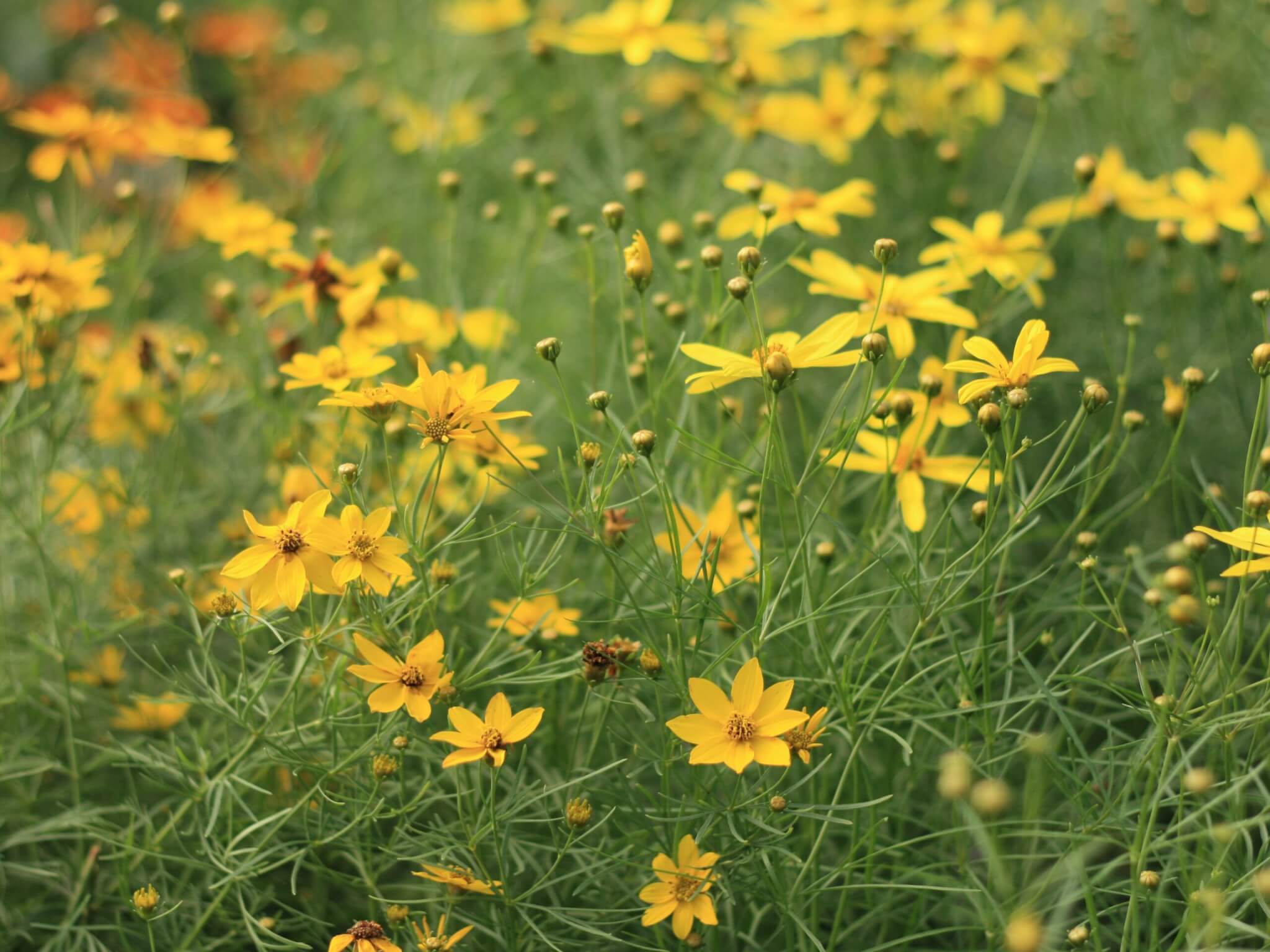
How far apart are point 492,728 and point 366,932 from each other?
198 mm

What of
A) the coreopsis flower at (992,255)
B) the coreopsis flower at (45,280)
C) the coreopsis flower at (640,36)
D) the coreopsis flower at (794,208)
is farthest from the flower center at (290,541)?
the coreopsis flower at (640,36)

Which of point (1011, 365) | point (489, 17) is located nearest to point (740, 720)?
point (1011, 365)

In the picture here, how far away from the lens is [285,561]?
100 cm

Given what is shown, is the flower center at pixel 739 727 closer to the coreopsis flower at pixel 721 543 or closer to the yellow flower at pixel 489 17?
the coreopsis flower at pixel 721 543

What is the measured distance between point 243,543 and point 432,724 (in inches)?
15.2

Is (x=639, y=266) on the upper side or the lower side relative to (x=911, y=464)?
upper

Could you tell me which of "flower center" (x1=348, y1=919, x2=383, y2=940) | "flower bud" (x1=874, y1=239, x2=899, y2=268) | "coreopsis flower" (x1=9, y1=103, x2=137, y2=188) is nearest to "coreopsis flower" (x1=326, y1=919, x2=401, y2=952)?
"flower center" (x1=348, y1=919, x2=383, y2=940)

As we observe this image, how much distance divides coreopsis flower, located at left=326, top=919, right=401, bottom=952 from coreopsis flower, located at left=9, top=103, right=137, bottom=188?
3.53 ft

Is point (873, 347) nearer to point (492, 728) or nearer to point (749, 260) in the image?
point (749, 260)

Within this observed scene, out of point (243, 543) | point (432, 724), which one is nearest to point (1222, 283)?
point (432, 724)

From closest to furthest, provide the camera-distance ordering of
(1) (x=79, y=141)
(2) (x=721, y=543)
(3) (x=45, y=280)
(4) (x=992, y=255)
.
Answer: (2) (x=721, y=543) < (3) (x=45, y=280) < (4) (x=992, y=255) < (1) (x=79, y=141)

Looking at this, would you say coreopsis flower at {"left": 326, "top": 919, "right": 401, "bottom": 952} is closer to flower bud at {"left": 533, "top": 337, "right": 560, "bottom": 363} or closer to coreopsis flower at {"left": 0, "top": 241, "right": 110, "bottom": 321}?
flower bud at {"left": 533, "top": 337, "right": 560, "bottom": 363}

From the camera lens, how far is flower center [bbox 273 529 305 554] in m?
1.00

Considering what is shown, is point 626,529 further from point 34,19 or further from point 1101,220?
point 34,19
